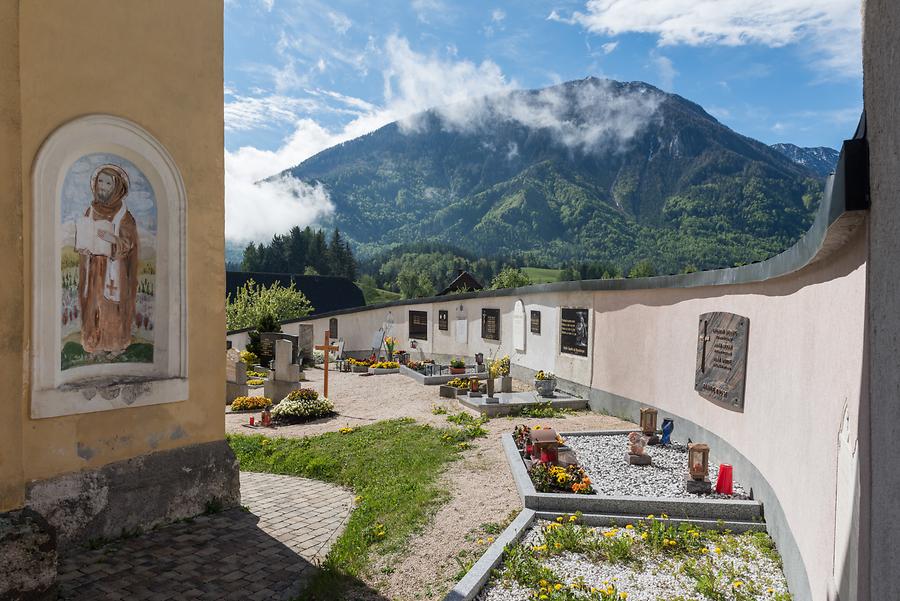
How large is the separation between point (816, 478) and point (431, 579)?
11.5 ft

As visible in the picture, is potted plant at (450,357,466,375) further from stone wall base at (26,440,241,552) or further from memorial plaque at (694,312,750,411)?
stone wall base at (26,440,241,552)

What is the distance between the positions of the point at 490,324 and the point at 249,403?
383 inches

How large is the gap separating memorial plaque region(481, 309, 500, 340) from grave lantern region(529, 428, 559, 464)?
13.2 meters

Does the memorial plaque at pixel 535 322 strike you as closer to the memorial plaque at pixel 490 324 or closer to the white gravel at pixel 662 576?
the memorial plaque at pixel 490 324

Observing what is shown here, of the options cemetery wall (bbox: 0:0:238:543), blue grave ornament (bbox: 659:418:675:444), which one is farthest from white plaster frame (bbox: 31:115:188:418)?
blue grave ornament (bbox: 659:418:675:444)

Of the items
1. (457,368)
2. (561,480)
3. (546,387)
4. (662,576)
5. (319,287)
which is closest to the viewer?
(662,576)

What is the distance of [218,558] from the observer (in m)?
6.44

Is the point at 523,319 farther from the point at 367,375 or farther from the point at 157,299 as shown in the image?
the point at 157,299

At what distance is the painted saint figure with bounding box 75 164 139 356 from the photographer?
21.9 feet

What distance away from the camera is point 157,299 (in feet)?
24.1

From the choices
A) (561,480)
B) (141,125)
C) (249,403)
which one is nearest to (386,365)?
(249,403)

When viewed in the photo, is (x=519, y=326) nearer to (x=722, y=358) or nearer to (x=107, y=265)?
(x=722, y=358)

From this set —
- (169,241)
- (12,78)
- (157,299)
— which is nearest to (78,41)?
(12,78)

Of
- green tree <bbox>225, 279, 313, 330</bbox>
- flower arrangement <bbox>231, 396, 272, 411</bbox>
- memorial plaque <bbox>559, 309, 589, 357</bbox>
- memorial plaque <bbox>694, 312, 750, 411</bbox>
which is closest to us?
memorial plaque <bbox>694, 312, 750, 411</bbox>
